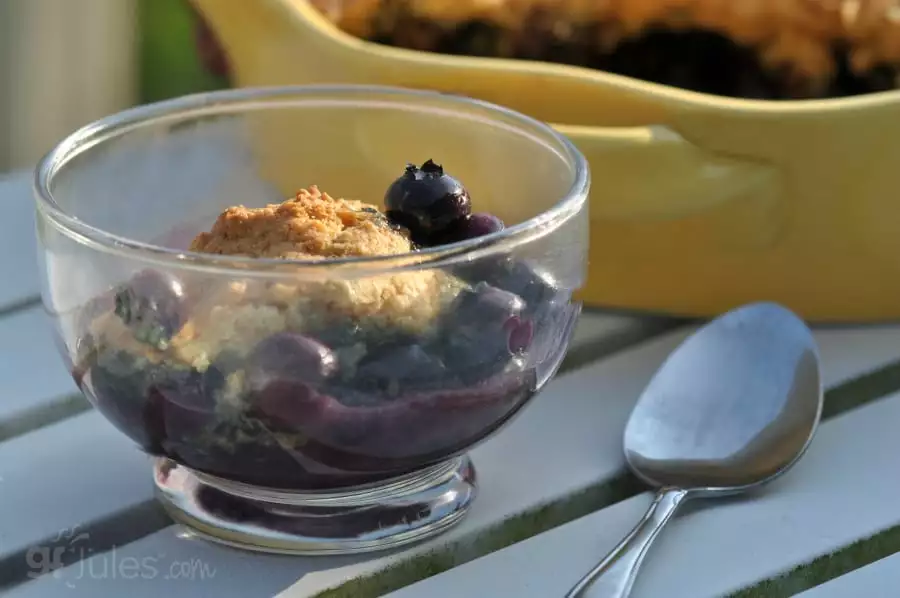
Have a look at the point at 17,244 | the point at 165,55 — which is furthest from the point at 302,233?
the point at 165,55

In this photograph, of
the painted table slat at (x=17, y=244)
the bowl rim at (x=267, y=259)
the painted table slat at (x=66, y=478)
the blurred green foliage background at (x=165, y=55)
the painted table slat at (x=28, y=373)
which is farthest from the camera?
the blurred green foliage background at (x=165, y=55)

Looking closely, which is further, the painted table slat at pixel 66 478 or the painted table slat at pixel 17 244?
the painted table slat at pixel 17 244

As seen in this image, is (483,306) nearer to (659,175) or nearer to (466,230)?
(466,230)

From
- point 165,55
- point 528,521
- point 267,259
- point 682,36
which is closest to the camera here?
point 267,259

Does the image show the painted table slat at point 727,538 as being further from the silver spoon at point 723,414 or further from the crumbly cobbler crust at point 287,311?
the crumbly cobbler crust at point 287,311

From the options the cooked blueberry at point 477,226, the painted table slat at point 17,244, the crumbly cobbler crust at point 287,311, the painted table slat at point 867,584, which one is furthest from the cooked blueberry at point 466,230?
the painted table slat at point 17,244

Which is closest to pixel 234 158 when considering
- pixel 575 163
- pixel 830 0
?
pixel 575 163
